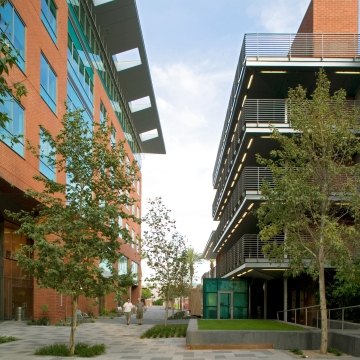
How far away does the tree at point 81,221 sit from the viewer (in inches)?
605

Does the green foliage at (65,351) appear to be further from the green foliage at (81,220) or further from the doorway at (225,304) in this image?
the doorway at (225,304)

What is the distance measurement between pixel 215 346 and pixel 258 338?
1.39m

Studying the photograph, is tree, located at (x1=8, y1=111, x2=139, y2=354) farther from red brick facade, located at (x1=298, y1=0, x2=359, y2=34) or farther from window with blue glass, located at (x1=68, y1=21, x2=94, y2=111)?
red brick facade, located at (x1=298, y1=0, x2=359, y2=34)

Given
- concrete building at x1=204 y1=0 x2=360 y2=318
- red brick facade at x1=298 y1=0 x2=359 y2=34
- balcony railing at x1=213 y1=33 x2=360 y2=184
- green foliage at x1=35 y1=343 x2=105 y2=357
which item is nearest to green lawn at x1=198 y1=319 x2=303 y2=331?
concrete building at x1=204 y1=0 x2=360 y2=318

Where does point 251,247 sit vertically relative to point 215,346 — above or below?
above

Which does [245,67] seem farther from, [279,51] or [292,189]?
[292,189]

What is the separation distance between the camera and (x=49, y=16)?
1112 inches

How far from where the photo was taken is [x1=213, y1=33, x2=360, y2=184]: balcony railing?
88.0 feet

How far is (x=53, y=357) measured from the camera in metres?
15.2

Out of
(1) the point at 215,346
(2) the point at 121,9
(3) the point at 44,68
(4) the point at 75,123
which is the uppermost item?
(2) the point at 121,9

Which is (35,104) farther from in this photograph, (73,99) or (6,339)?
(6,339)

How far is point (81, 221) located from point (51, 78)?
1463 centimetres

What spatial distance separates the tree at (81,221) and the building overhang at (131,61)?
25.4 m

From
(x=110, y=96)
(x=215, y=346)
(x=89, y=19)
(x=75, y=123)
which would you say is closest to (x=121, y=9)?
(x=89, y=19)
